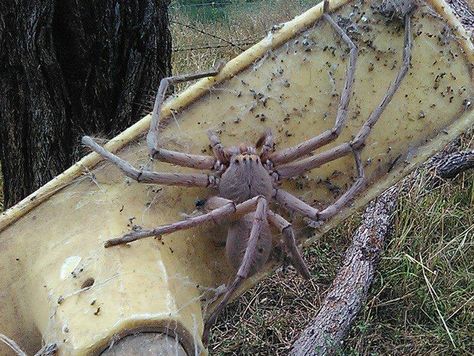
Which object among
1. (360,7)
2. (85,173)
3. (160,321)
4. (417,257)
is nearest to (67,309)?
(160,321)

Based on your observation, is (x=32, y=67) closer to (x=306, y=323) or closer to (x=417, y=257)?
(x=306, y=323)

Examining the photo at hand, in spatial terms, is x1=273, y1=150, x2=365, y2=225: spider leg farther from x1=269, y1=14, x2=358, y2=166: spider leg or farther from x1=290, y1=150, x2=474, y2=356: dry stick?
x1=290, y1=150, x2=474, y2=356: dry stick

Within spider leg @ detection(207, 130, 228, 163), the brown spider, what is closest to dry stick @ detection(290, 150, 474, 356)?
the brown spider

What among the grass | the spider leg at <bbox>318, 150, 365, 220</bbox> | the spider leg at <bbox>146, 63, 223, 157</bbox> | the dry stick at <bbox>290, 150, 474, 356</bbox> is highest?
the spider leg at <bbox>146, 63, 223, 157</bbox>

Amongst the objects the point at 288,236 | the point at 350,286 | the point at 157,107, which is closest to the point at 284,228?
the point at 288,236

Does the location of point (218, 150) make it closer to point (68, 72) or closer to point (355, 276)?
point (68, 72)
